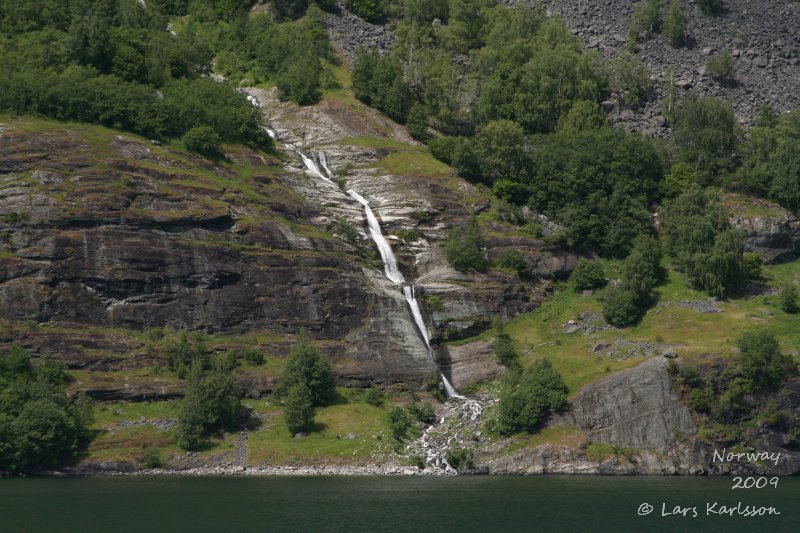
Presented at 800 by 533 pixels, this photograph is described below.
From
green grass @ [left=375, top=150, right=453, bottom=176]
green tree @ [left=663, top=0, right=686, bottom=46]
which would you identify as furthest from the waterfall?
green tree @ [left=663, top=0, right=686, bottom=46]

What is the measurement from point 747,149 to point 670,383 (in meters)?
53.0

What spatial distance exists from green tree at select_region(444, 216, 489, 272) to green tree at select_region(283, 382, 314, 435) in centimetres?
2875

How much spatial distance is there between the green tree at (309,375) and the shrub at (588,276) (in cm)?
3373

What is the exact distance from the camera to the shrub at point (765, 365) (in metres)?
83.0

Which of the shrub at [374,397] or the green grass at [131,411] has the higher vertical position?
the shrub at [374,397]

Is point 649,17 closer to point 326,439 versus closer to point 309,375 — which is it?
point 309,375

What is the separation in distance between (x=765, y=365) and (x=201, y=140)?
66424mm

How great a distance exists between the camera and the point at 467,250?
10438 centimetres

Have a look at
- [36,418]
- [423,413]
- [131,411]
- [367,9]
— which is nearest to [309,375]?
[423,413]

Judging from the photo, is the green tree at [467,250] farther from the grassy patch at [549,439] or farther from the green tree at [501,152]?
the grassy patch at [549,439]


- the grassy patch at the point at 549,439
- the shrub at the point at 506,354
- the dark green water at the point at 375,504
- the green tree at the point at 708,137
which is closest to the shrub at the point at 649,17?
the green tree at the point at 708,137

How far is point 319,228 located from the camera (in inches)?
4188

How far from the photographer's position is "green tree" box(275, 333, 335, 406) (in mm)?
84938

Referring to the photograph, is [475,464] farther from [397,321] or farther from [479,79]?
[479,79]
